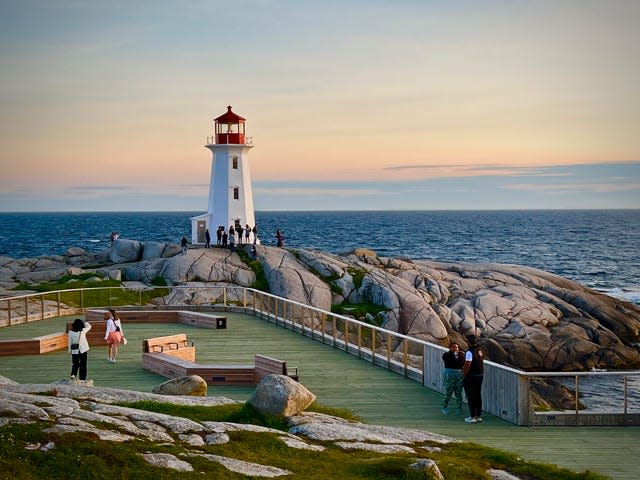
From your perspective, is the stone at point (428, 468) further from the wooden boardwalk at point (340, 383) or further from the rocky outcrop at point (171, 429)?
the wooden boardwalk at point (340, 383)

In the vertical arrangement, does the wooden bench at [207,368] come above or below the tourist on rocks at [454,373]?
below

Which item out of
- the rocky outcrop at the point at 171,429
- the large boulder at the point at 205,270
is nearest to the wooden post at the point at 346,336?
the rocky outcrop at the point at 171,429

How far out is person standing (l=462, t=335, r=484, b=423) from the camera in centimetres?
1833

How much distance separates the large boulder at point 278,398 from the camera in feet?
52.1

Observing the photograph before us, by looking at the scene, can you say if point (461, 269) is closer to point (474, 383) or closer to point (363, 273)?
point (363, 273)

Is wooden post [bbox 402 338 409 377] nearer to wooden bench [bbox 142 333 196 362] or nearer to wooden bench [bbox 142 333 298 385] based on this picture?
wooden bench [bbox 142 333 298 385]

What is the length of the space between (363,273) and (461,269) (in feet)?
41.8

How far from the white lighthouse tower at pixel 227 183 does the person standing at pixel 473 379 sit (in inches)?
2018

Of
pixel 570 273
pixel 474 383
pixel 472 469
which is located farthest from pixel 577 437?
pixel 570 273

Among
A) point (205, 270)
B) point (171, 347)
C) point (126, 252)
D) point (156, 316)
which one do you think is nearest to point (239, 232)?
point (126, 252)

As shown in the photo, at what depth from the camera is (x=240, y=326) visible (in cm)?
3394

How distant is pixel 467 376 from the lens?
1856cm

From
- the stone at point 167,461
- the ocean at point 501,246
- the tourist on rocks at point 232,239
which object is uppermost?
the tourist on rocks at point 232,239

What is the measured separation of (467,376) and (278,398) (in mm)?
4681
